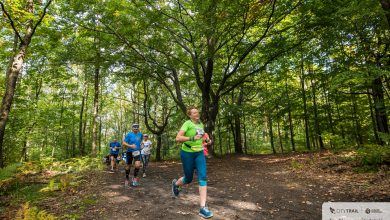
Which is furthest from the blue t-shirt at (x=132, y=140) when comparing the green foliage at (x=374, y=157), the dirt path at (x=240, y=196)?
the green foliage at (x=374, y=157)

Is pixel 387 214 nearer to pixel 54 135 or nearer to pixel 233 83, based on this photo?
pixel 233 83

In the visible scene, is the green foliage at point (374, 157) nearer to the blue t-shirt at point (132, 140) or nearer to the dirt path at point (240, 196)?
the dirt path at point (240, 196)

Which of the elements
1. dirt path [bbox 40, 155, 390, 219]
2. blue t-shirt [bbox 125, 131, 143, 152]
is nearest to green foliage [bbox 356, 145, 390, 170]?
dirt path [bbox 40, 155, 390, 219]

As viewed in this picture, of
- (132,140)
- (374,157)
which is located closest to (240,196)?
(132,140)

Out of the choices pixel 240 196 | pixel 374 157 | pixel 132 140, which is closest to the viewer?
pixel 240 196

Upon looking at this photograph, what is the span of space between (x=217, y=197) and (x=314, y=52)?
1096 centimetres

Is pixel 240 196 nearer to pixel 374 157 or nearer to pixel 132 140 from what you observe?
pixel 132 140

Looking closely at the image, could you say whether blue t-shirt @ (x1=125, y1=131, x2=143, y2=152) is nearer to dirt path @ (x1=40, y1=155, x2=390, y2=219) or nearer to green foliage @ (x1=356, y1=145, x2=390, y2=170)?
dirt path @ (x1=40, y1=155, x2=390, y2=219)

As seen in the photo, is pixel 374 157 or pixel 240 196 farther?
pixel 374 157

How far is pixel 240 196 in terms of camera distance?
6656 millimetres

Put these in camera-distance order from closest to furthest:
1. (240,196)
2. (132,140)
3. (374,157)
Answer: (240,196)
(132,140)
(374,157)

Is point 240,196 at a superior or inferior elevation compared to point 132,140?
inferior

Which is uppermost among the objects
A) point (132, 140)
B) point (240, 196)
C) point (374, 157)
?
point (132, 140)

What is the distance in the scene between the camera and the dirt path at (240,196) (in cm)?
528
